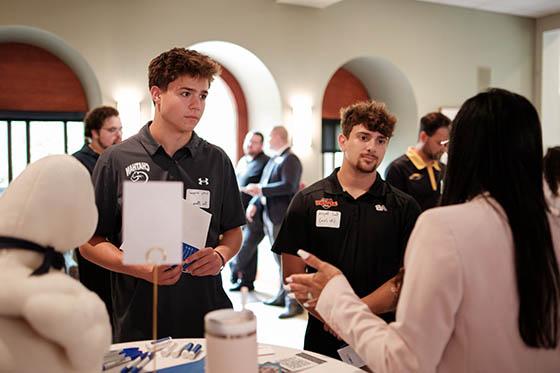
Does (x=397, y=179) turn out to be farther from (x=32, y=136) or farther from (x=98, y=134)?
(x=32, y=136)

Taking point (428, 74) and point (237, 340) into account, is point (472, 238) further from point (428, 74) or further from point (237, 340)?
point (428, 74)

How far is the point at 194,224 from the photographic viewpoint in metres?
1.71

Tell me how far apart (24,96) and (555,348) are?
4.96 m

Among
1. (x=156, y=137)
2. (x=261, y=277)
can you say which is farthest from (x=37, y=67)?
(x=156, y=137)

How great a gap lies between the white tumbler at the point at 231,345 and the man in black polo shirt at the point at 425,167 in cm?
279

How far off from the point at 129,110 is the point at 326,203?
10.7 feet

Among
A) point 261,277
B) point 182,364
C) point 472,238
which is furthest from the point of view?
point 261,277

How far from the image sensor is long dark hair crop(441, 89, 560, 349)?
3.46 feet

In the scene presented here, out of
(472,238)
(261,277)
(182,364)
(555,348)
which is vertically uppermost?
(472,238)

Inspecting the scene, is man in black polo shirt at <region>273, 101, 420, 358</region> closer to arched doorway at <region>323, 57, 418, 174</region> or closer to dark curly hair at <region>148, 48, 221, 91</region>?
dark curly hair at <region>148, 48, 221, 91</region>

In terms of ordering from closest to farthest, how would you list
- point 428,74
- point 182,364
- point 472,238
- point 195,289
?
point 472,238 < point 182,364 < point 195,289 < point 428,74

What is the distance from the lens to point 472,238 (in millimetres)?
1045

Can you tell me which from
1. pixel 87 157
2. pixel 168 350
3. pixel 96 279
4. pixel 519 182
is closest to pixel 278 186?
pixel 87 157

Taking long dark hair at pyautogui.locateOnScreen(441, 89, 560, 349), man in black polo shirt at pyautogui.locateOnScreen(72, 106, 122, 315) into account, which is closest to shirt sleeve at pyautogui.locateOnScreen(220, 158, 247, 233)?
long dark hair at pyautogui.locateOnScreen(441, 89, 560, 349)
